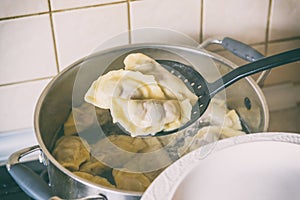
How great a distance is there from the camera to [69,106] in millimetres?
790

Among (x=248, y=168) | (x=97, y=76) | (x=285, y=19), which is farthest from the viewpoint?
(x=285, y=19)

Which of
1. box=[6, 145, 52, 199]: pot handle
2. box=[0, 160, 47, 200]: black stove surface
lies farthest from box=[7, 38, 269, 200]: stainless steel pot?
box=[0, 160, 47, 200]: black stove surface

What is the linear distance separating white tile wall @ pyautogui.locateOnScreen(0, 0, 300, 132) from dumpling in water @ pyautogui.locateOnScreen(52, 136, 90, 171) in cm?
12

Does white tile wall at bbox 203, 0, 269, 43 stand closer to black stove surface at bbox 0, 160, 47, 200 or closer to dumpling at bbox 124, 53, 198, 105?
dumpling at bbox 124, 53, 198, 105

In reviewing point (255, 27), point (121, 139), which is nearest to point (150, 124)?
point (121, 139)

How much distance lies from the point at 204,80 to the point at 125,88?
0.10 meters

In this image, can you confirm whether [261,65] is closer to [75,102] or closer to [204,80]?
[204,80]

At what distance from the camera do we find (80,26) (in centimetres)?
78

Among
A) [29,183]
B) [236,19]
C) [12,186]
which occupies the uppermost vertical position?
[236,19]

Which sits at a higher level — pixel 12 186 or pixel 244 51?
pixel 244 51

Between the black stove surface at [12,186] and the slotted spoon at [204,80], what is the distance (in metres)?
0.24

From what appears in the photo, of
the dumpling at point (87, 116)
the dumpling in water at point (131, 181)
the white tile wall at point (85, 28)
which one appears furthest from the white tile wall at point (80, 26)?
the dumpling in water at point (131, 181)

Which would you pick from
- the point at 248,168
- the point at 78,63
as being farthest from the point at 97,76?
the point at 248,168

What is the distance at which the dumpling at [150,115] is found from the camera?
0.69 metres
